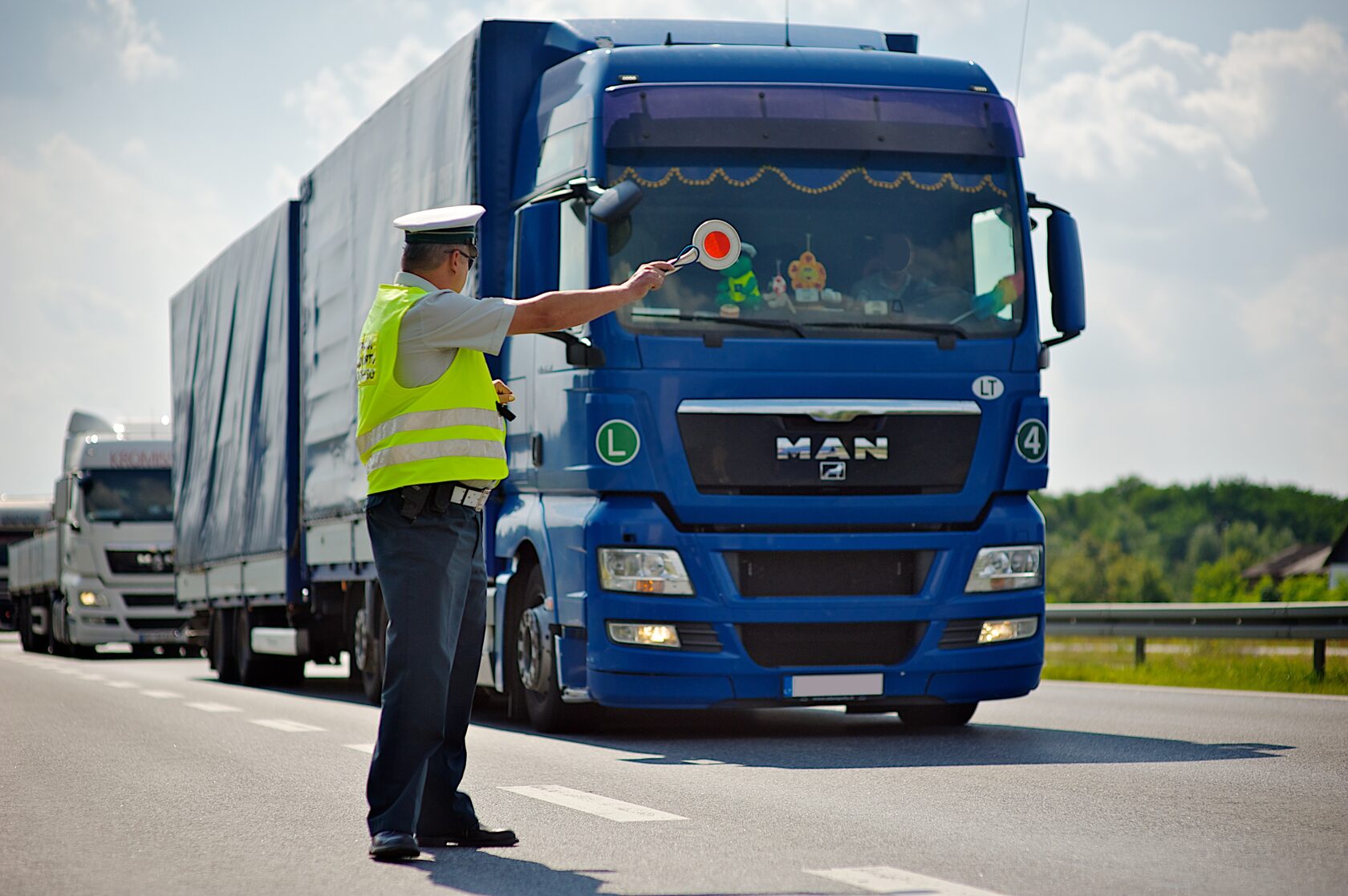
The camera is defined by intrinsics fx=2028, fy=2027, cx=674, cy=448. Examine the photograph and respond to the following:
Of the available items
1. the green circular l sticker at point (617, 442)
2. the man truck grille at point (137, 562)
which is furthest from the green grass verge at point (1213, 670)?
the man truck grille at point (137, 562)

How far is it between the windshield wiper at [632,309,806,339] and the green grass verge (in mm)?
6390

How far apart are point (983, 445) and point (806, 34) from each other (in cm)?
297

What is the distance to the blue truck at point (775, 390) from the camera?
10.1m

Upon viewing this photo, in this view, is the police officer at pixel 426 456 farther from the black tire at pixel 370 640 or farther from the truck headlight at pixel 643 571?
the black tire at pixel 370 640

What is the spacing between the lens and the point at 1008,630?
10.6 m

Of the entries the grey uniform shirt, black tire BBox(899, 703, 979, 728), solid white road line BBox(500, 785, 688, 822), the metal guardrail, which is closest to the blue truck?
black tire BBox(899, 703, 979, 728)

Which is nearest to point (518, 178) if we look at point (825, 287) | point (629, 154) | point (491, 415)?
point (629, 154)

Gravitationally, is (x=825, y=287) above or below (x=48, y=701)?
above

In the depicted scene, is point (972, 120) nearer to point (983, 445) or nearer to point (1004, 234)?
point (1004, 234)

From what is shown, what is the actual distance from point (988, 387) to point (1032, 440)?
41 centimetres

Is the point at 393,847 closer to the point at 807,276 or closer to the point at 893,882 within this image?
the point at 893,882

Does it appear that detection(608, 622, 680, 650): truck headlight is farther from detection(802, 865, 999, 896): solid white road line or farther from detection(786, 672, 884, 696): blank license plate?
detection(802, 865, 999, 896): solid white road line

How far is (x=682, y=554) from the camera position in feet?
33.2

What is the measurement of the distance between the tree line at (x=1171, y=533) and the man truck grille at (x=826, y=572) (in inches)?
4729
